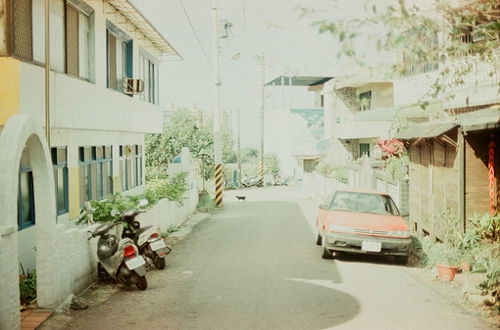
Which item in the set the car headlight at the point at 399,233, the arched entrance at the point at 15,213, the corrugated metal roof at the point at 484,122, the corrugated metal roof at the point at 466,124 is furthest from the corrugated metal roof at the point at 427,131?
the arched entrance at the point at 15,213

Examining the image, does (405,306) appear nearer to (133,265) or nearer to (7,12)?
Result: (133,265)

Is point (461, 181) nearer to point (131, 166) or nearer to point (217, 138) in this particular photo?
point (131, 166)

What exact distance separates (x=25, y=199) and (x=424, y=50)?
8.21m

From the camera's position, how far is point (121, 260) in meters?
8.41

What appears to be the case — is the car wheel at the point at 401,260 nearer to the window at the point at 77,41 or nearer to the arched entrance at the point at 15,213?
the arched entrance at the point at 15,213

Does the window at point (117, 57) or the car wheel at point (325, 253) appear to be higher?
the window at point (117, 57)

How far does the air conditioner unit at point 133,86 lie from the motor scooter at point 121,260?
29.9ft

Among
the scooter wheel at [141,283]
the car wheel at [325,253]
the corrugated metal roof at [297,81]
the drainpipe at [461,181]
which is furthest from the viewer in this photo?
the corrugated metal roof at [297,81]

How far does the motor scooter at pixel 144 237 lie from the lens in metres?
9.78

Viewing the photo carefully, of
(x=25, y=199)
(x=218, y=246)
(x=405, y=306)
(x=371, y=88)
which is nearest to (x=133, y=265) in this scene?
(x=25, y=199)

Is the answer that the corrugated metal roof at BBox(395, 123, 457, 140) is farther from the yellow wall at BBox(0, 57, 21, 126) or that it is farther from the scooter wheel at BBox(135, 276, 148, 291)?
the yellow wall at BBox(0, 57, 21, 126)

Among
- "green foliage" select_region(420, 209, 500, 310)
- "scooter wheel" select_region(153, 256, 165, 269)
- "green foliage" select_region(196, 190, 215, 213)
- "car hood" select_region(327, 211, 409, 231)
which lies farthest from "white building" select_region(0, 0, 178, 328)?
"green foliage" select_region(420, 209, 500, 310)

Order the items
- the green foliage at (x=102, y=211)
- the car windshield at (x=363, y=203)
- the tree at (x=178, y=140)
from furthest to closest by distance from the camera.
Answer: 1. the tree at (x=178, y=140)
2. the car windshield at (x=363, y=203)
3. the green foliage at (x=102, y=211)

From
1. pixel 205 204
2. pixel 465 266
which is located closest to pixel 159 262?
pixel 465 266
